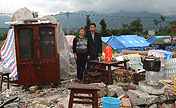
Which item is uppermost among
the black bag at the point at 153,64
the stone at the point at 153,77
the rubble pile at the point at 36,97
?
the black bag at the point at 153,64

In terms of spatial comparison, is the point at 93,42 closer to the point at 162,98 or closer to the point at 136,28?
the point at 162,98

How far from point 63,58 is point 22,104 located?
3222 mm

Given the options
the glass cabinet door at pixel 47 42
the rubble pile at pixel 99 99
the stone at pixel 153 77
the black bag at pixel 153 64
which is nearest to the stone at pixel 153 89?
the rubble pile at pixel 99 99

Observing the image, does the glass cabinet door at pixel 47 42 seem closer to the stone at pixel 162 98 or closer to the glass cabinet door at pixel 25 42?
the glass cabinet door at pixel 25 42

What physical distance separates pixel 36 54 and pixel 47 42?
547 millimetres

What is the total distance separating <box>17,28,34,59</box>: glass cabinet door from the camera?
17.1ft

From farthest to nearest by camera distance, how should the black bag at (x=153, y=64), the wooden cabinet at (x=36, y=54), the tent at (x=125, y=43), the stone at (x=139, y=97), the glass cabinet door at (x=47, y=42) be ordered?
the tent at (x=125, y=43) → the glass cabinet door at (x=47, y=42) → the wooden cabinet at (x=36, y=54) → the black bag at (x=153, y=64) → the stone at (x=139, y=97)

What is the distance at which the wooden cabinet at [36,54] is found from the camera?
16.9 feet

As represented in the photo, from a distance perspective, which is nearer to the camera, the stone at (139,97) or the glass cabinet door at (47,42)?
the stone at (139,97)

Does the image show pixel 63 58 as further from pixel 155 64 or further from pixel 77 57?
pixel 155 64

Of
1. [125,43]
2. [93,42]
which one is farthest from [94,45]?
[125,43]

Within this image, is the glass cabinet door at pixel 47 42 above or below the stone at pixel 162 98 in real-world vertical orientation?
above

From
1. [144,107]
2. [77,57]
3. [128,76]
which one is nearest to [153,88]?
[144,107]

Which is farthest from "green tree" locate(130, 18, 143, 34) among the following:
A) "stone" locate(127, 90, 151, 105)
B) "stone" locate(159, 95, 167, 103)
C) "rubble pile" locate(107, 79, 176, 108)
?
"stone" locate(127, 90, 151, 105)
